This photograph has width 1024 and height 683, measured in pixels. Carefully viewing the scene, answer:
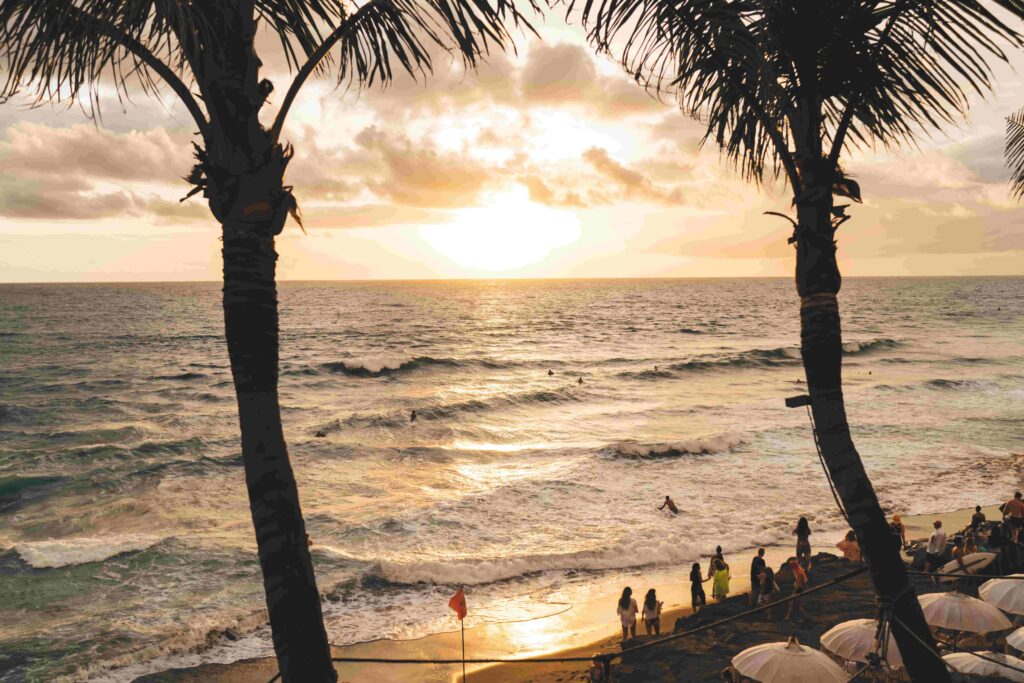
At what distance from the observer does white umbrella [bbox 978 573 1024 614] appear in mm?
14102

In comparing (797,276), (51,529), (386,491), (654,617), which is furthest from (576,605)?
(51,529)

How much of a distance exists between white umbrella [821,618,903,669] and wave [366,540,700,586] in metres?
10.0

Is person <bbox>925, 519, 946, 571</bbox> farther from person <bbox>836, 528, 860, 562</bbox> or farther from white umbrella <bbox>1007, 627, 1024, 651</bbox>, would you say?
white umbrella <bbox>1007, 627, 1024, 651</bbox>

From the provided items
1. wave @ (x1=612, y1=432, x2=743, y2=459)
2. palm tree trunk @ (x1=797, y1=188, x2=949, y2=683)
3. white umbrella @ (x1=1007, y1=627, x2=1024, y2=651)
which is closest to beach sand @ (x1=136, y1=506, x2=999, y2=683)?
white umbrella @ (x1=1007, y1=627, x2=1024, y2=651)

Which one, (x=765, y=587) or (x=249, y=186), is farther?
(x=765, y=587)

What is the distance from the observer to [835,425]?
18.2 ft

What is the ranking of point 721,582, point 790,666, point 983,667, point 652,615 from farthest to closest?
1. point 721,582
2. point 652,615
3. point 790,666
4. point 983,667

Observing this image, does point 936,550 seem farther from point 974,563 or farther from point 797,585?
point 797,585

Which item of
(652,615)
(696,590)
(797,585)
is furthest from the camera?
(696,590)

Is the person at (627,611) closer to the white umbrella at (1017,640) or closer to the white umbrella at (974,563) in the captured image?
the white umbrella at (1017,640)

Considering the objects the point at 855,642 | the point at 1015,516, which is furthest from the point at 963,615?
the point at 1015,516

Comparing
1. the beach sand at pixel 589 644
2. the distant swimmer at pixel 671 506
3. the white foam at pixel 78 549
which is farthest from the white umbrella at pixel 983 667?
the white foam at pixel 78 549

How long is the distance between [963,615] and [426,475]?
24.7 meters

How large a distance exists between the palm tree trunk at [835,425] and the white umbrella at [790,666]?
6259 mm
